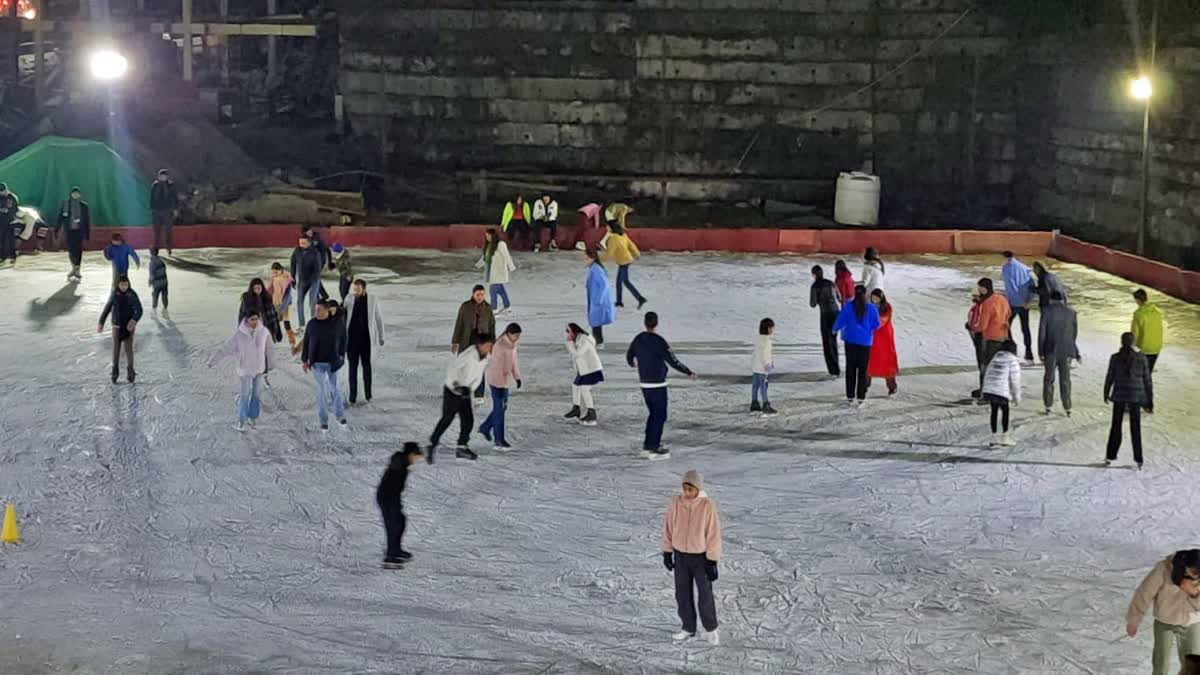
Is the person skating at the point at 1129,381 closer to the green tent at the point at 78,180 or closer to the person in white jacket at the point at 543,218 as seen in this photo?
the person in white jacket at the point at 543,218

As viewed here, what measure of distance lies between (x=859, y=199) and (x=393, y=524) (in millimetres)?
22311

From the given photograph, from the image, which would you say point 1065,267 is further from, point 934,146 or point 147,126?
point 147,126

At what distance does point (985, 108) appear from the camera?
33656 mm

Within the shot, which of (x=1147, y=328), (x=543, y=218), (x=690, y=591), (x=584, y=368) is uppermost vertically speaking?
(x=543, y=218)

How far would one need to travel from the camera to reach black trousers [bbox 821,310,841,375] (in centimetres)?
1861

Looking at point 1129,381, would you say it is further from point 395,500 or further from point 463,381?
point 395,500

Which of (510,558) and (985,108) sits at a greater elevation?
(985,108)

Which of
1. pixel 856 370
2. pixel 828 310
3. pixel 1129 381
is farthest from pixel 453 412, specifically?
pixel 1129 381

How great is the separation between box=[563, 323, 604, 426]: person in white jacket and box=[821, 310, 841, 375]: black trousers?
12.2ft

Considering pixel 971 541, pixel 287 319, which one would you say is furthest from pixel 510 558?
pixel 287 319

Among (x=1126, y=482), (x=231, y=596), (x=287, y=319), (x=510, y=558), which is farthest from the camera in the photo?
(x=287, y=319)

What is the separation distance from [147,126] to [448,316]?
16085 mm

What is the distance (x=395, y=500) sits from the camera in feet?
39.0

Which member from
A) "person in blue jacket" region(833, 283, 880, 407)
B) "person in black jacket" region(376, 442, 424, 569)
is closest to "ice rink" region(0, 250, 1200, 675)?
"person in black jacket" region(376, 442, 424, 569)
